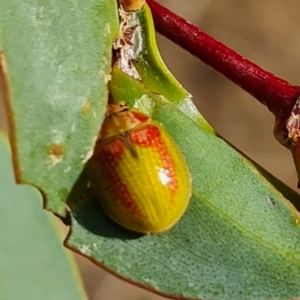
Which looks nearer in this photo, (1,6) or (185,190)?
(1,6)

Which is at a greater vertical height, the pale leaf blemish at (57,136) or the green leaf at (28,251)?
the pale leaf blemish at (57,136)

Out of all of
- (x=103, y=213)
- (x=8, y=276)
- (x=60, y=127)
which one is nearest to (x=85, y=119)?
(x=60, y=127)

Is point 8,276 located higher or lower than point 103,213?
lower

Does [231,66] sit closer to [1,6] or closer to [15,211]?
[1,6]

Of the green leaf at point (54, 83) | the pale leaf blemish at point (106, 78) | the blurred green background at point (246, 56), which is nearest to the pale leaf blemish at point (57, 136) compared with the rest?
the green leaf at point (54, 83)

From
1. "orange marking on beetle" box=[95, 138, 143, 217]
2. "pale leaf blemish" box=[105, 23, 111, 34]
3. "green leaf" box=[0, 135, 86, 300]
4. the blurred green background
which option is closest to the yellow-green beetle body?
"orange marking on beetle" box=[95, 138, 143, 217]

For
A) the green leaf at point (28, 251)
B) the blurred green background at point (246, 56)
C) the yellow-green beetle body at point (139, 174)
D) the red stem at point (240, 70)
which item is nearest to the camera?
the yellow-green beetle body at point (139, 174)

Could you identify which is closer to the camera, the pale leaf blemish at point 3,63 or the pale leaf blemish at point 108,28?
the pale leaf blemish at point 3,63

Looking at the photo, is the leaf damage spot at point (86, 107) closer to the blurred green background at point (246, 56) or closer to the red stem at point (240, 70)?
the red stem at point (240, 70)
